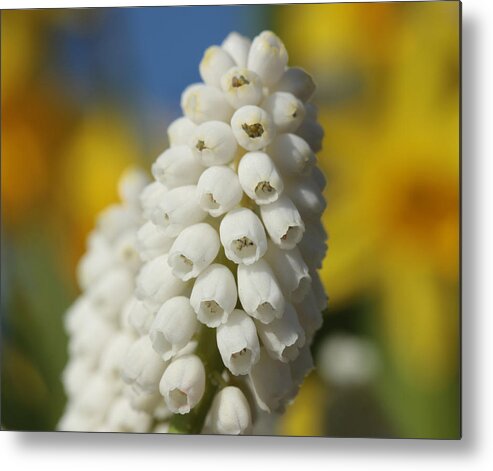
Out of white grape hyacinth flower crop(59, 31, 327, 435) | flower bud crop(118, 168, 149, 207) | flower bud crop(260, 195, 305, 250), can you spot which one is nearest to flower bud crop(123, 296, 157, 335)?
white grape hyacinth flower crop(59, 31, 327, 435)

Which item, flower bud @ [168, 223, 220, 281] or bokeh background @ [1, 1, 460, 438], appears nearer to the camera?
flower bud @ [168, 223, 220, 281]

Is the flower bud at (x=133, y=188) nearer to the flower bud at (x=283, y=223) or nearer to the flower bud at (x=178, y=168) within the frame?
the flower bud at (x=178, y=168)

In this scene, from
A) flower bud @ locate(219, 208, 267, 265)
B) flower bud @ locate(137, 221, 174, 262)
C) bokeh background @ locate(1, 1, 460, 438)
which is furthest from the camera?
bokeh background @ locate(1, 1, 460, 438)

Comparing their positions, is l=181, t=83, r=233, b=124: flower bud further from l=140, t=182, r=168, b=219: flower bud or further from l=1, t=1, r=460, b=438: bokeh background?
l=1, t=1, r=460, b=438: bokeh background

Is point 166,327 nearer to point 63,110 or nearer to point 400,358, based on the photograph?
point 400,358

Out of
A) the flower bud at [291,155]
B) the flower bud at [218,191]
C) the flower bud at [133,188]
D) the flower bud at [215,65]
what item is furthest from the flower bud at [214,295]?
the flower bud at [133,188]
